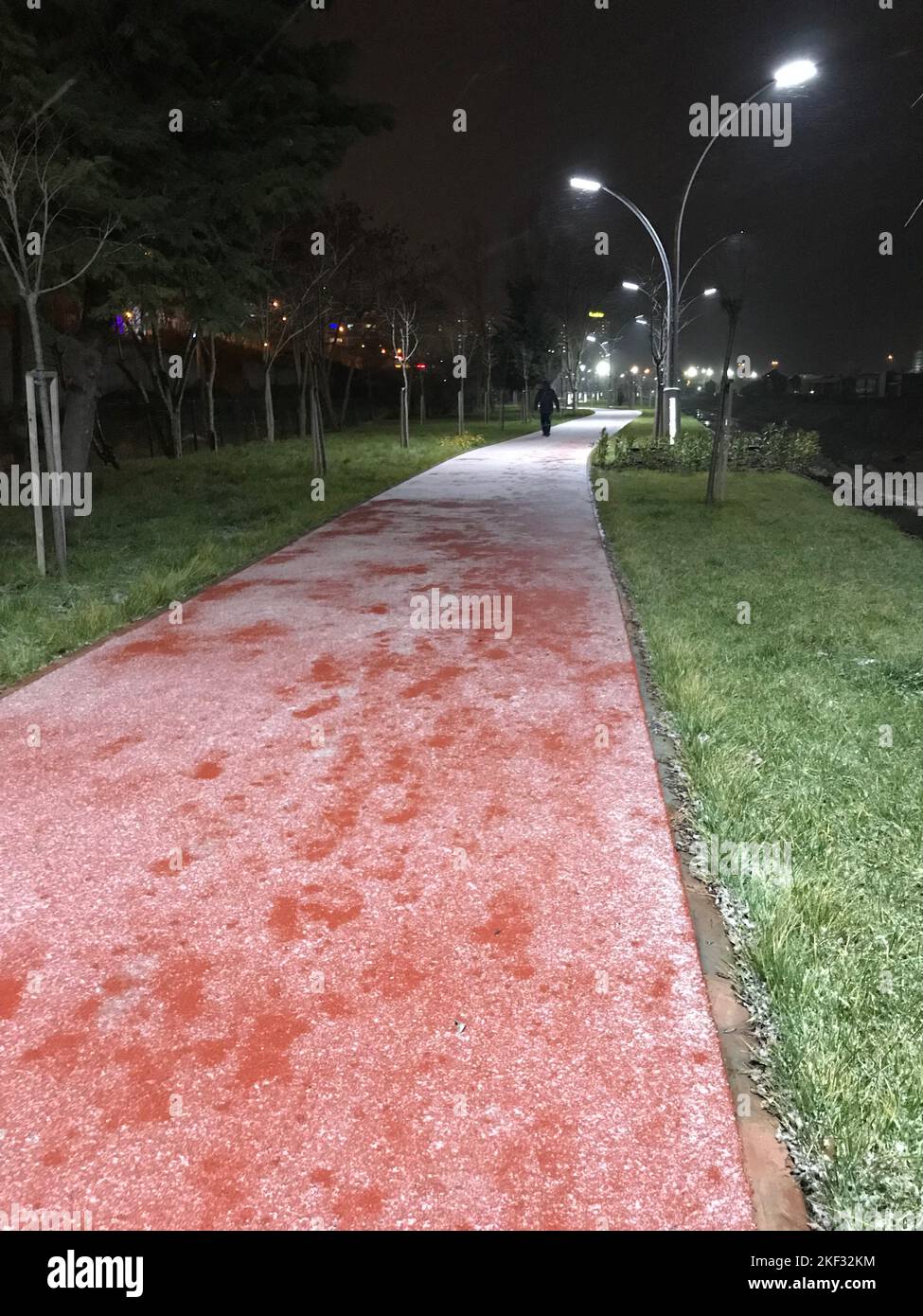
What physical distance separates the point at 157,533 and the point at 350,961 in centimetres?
977

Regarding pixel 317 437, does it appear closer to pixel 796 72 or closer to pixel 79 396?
pixel 79 396

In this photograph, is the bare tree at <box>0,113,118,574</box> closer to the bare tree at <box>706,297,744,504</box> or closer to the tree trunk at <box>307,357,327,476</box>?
the tree trunk at <box>307,357,327,476</box>

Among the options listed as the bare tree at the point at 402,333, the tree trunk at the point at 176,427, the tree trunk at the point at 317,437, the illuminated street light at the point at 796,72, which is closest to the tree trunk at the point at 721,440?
the illuminated street light at the point at 796,72

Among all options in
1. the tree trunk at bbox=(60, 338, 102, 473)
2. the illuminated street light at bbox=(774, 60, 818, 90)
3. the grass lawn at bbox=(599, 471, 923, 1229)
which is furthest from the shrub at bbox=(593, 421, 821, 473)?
the tree trunk at bbox=(60, 338, 102, 473)

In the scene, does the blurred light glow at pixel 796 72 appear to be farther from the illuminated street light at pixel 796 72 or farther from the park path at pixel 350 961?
the park path at pixel 350 961

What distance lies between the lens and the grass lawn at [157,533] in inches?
286

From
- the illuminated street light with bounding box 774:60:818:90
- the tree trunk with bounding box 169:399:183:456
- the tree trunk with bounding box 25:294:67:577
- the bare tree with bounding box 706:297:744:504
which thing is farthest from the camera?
the tree trunk with bounding box 169:399:183:456

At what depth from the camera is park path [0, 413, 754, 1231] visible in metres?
2.22

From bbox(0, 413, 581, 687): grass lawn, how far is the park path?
138 cm

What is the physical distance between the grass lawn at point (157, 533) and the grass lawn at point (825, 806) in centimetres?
436

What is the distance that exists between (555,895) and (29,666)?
445cm

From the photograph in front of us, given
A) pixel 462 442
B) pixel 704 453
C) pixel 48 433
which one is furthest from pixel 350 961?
pixel 462 442

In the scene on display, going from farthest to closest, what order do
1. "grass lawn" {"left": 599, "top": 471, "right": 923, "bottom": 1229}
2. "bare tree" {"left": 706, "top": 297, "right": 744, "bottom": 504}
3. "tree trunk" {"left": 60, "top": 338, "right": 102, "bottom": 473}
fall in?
"bare tree" {"left": 706, "top": 297, "right": 744, "bottom": 504}, "tree trunk" {"left": 60, "top": 338, "right": 102, "bottom": 473}, "grass lawn" {"left": 599, "top": 471, "right": 923, "bottom": 1229}
